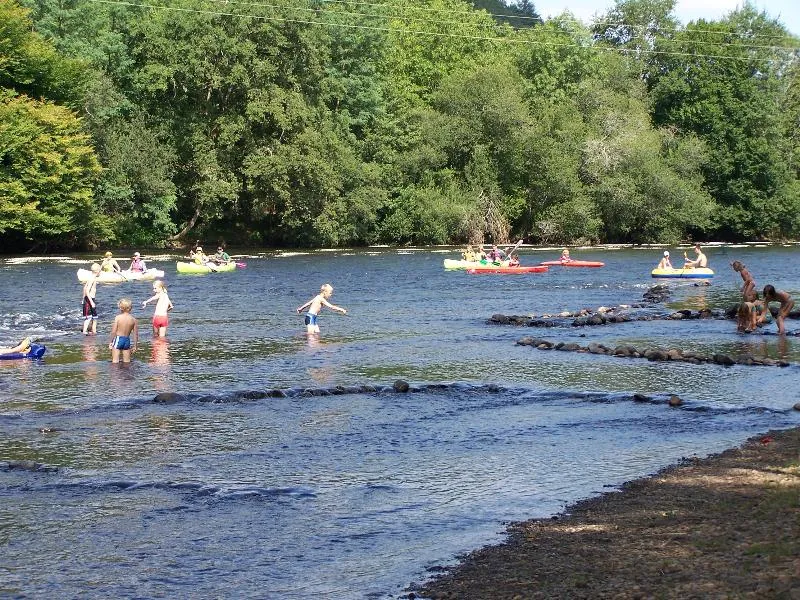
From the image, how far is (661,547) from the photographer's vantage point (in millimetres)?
8594

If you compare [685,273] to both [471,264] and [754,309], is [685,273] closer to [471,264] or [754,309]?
[471,264]

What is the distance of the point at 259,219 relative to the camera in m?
76.1

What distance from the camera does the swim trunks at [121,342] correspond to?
856 inches

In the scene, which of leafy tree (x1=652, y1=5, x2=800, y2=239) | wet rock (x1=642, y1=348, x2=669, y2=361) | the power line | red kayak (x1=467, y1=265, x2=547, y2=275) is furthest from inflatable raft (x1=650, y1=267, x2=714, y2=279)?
leafy tree (x1=652, y1=5, x2=800, y2=239)

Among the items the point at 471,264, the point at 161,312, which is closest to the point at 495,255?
the point at 471,264

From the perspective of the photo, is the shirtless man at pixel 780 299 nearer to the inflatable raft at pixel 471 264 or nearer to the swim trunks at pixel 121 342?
the swim trunks at pixel 121 342

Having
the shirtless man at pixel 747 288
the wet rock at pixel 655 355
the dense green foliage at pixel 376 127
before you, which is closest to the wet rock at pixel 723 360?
the wet rock at pixel 655 355

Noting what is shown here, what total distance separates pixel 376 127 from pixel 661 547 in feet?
244

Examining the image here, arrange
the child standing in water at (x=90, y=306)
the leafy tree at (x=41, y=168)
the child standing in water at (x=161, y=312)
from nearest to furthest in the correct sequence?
the child standing in water at (x=161, y=312) < the child standing in water at (x=90, y=306) < the leafy tree at (x=41, y=168)

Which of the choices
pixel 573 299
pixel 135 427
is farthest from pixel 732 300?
pixel 135 427

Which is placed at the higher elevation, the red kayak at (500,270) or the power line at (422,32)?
the power line at (422,32)

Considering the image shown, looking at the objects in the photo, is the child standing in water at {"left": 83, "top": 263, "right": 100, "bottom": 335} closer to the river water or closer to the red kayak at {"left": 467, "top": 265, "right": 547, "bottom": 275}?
the river water

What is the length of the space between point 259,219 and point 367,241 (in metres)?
8.56

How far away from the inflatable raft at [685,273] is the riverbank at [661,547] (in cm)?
3631
